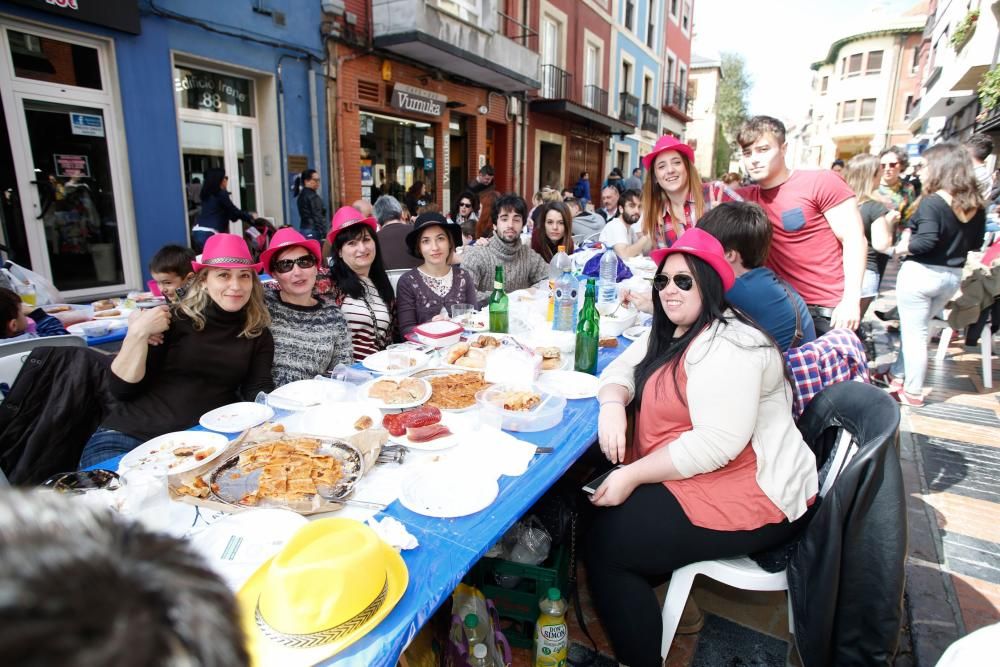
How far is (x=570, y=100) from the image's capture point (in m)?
16.2

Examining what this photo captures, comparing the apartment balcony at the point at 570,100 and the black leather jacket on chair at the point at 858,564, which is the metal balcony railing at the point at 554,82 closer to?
the apartment balcony at the point at 570,100

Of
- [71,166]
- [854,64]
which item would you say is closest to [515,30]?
[71,166]

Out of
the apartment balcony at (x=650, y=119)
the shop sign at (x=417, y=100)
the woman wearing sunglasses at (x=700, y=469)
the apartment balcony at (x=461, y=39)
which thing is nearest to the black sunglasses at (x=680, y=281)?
the woman wearing sunglasses at (x=700, y=469)

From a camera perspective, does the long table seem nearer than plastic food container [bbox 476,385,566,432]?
Yes

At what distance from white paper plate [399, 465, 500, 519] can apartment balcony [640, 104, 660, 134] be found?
24583 mm

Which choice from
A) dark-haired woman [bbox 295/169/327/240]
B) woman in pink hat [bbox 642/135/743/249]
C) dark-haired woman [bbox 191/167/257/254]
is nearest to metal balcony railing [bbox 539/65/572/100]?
dark-haired woman [bbox 295/169/327/240]

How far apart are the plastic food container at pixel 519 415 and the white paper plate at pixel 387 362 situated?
60 cm

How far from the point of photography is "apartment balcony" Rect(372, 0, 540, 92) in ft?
30.8

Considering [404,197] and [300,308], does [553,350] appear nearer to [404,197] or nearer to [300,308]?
[300,308]

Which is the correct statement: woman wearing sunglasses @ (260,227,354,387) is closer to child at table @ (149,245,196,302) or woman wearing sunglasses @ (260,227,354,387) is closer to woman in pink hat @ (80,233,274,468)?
woman in pink hat @ (80,233,274,468)

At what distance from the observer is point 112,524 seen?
418mm

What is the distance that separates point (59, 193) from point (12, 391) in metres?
5.54

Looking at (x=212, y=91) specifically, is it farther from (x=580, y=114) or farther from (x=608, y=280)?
(x=580, y=114)

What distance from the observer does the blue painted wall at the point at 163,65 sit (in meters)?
6.51
